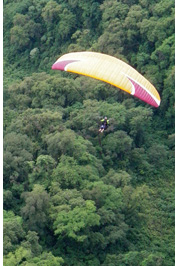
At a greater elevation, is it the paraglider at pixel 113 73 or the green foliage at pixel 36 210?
the paraglider at pixel 113 73

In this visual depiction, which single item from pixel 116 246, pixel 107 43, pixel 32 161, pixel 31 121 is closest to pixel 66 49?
pixel 107 43

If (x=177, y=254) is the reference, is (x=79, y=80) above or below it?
above

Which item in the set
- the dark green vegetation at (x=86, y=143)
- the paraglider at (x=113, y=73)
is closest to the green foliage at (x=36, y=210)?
the dark green vegetation at (x=86, y=143)

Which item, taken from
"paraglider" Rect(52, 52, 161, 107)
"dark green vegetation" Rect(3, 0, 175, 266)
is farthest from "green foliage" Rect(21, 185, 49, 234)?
"paraglider" Rect(52, 52, 161, 107)

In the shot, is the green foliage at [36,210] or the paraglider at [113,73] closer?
the green foliage at [36,210]

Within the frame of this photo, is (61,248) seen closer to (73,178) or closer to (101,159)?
(73,178)

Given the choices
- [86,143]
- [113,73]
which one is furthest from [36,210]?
[113,73]

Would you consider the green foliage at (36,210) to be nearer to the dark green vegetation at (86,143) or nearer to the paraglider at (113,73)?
the dark green vegetation at (86,143)

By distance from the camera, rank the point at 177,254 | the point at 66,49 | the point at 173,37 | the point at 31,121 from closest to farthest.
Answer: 1. the point at 177,254
2. the point at 31,121
3. the point at 173,37
4. the point at 66,49
